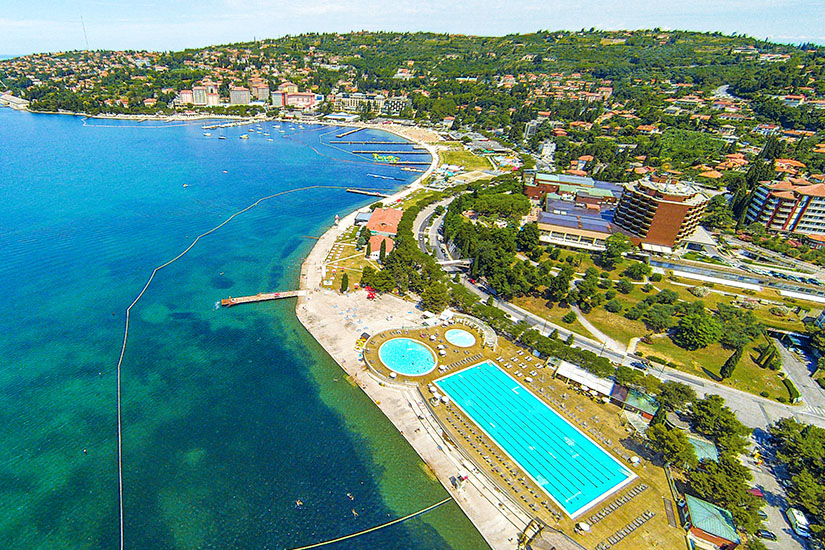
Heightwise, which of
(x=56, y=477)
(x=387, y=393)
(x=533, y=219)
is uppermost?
(x=533, y=219)

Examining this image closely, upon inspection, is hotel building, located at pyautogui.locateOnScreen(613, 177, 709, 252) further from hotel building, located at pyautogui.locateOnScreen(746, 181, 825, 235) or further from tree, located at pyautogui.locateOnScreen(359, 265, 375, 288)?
tree, located at pyautogui.locateOnScreen(359, 265, 375, 288)

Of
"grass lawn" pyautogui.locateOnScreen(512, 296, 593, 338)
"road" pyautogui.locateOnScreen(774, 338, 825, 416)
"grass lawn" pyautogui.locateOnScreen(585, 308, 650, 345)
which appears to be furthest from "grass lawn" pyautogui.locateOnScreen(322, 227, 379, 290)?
A: "road" pyautogui.locateOnScreen(774, 338, 825, 416)

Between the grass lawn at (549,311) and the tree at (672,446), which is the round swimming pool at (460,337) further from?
the tree at (672,446)

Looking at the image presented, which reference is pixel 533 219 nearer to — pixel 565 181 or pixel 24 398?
pixel 565 181

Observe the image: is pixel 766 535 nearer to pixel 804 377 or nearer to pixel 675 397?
pixel 675 397

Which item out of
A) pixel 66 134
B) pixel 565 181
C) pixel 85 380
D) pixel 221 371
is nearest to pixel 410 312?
pixel 221 371

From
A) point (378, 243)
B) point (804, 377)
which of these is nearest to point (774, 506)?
point (804, 377)
